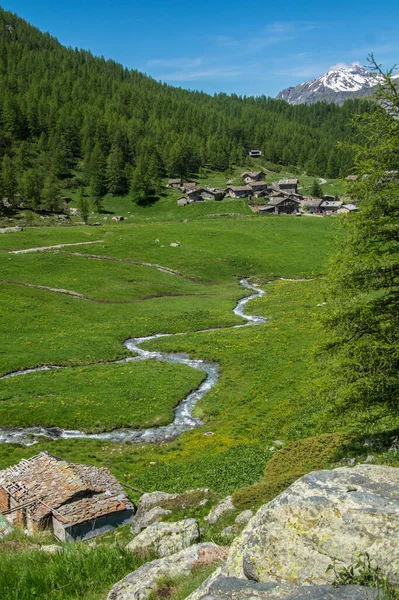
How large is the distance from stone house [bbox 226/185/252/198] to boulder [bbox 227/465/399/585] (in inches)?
6384

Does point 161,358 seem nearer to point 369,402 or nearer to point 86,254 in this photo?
point 369,402

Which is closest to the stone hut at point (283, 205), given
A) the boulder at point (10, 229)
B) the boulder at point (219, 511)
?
the boulder at point (10, 229)

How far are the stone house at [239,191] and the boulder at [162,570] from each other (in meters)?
161

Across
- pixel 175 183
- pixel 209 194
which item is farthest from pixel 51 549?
pixel 175 183

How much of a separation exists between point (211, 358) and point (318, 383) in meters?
32.1

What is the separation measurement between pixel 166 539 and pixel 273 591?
702cm

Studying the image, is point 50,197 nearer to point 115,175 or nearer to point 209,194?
point 115,175

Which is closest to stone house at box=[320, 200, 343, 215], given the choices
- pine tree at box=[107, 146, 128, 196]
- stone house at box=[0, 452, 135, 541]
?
pine tree at box=[107, 146, 128, 196]

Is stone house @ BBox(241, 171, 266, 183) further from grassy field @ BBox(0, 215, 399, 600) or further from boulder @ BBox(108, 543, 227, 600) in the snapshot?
boulder @ BBox(108, 543, 227, 600)

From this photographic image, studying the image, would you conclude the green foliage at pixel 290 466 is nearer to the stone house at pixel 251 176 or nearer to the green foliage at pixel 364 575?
the green foliage at pixel 364 575

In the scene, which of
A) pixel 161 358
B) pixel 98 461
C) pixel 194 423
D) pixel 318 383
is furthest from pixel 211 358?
pixel 318 383

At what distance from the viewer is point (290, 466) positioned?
19.3m

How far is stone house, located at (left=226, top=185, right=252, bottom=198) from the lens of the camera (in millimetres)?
164250

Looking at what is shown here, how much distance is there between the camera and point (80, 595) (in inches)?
347
